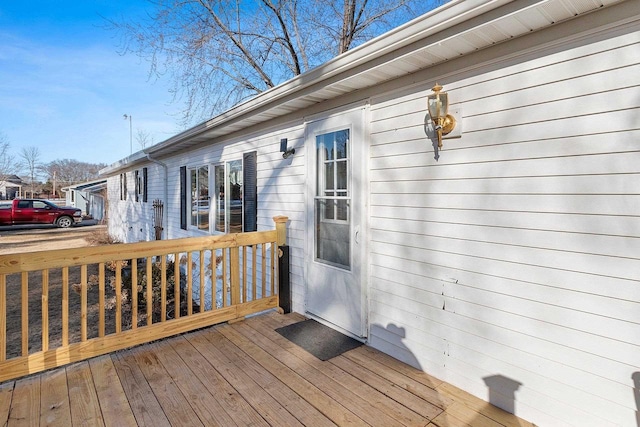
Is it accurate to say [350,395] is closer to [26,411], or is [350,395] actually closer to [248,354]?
[248,354]

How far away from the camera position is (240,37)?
823cm

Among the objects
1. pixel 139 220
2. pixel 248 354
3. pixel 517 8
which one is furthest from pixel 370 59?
pixel 139 220

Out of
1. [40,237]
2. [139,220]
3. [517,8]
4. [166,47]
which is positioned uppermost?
Result: [166,47]

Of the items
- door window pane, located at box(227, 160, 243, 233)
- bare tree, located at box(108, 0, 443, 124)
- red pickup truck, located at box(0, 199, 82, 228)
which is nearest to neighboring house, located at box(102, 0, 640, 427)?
door window pane, located at box(227, 160, 243, 233)

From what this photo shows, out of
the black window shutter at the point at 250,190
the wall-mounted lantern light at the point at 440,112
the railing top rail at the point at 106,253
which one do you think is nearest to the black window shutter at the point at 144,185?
the black window shutter at the point at 250,190

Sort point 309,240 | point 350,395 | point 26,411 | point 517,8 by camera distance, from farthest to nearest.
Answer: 1. point 309,240
2. point 350,395
3. point 26,411
4. point 517,8

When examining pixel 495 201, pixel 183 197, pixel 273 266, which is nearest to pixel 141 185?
pixel 183 197

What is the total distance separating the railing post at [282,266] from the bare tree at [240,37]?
18.9 ft

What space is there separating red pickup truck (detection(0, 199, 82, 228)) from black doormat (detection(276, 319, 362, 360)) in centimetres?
1830

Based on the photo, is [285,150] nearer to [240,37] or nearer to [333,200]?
[333,200]

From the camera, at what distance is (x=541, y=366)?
1914mm

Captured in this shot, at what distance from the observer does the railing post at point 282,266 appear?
381 cm

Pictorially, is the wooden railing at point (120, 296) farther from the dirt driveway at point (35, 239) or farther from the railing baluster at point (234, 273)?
the dirt driveway at point (35, 239)

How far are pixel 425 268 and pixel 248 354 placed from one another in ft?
5.35
